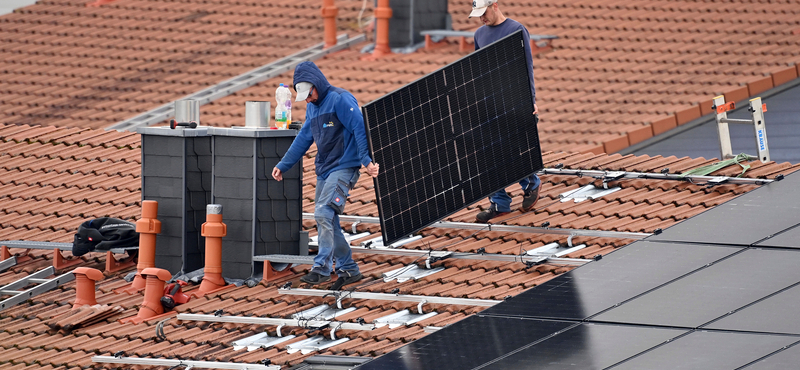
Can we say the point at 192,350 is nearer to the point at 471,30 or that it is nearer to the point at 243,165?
the point at 243,165

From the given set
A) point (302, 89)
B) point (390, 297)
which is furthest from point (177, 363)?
point (302, 89)

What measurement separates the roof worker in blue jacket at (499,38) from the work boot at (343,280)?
5.48 ft

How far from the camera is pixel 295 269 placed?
12.8 meters

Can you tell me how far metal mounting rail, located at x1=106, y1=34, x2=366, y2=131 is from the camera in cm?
2283

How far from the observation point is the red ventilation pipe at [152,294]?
12.1 metres

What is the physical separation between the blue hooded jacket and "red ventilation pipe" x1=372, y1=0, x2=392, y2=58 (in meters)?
12.7

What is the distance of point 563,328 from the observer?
10.2 meters

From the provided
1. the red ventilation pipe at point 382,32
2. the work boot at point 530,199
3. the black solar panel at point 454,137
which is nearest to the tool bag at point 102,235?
the black solar panel at point 454,137

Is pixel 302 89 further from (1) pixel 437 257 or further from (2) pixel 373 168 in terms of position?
(1) pixel 437 257

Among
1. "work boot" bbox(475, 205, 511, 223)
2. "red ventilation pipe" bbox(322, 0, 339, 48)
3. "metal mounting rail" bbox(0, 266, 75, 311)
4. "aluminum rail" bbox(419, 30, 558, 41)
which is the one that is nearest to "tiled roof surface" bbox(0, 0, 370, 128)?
"red ventilation pipe" bbox(322, 0, 339, 48)

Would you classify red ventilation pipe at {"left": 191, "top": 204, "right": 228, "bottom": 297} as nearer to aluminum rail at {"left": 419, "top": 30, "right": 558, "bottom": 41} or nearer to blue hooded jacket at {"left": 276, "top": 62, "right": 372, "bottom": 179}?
blue hooded jacket at {"left": 276, "top": 62, "right": 372, "bottom": 179}

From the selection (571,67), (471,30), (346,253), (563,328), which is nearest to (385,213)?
(346,253)

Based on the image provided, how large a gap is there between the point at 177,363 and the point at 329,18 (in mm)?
15046

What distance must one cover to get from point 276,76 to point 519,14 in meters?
4.64
